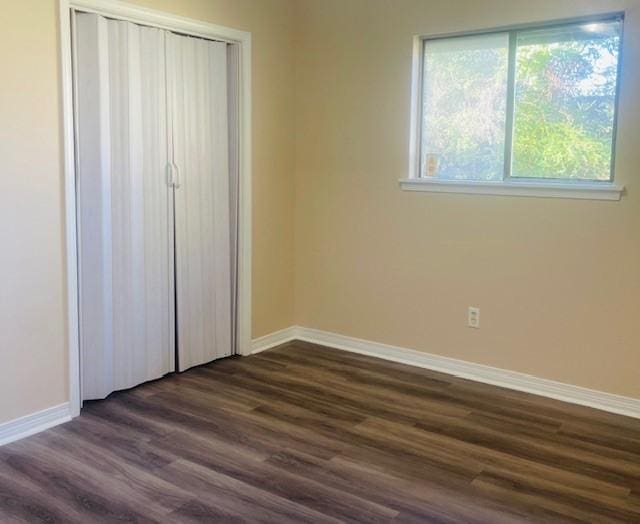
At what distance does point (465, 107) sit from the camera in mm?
4070

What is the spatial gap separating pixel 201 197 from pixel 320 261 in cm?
103

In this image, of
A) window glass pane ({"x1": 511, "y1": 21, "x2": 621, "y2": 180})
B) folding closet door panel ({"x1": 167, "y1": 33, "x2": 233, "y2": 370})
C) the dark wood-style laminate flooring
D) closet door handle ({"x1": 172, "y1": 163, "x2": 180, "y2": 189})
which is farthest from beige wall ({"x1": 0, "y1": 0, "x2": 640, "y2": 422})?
closet door handle ({"x1": 172, "y1": 163, "x2": 180, "y2": 189})

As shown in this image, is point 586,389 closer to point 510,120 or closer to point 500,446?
point 500,446

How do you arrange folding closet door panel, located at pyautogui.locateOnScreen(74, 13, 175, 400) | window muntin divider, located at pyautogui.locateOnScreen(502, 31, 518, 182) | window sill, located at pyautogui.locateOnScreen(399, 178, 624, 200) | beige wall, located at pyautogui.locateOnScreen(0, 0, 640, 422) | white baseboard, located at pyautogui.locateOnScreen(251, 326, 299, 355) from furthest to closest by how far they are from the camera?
white baseboard, located at pyautogui.locateOnScreen(251, 326, 299, 355) → window muntin divider, located at pyautogui.locateOnScreen(502, 31, 518, 182) → window sill, located at pyautogui.locateOnScreen(399, 178, 624, 200) → folding closet door panel, located at pyautogui.locateOnScreen(74, 13, 175, 400) → beige wall, located at pyautogui.locateOnScreen(0, 0, 640, 422)

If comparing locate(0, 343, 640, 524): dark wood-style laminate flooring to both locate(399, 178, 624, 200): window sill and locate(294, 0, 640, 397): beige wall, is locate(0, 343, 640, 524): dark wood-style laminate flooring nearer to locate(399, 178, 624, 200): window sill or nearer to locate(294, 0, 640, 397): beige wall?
locate(294, 0, 640, 397): beige wall

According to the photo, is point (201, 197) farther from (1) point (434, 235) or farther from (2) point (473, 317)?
(2) point (473, 317)

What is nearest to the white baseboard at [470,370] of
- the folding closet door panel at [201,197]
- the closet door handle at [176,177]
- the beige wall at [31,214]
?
the folding closet door panel at [201,197]

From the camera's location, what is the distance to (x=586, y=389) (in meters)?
3.73

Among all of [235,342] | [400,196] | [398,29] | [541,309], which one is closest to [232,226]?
[235,342]

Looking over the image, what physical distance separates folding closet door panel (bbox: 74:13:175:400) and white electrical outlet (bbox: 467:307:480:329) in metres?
1.75

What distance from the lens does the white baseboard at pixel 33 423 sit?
124 inches

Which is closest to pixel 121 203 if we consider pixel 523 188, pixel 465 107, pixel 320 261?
pixel 320 261

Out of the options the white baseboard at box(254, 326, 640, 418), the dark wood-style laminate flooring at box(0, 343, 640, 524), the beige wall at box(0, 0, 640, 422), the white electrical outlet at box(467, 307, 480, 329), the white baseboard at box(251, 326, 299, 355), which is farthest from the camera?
the white baseboard at box(251, 326, 299, 355)

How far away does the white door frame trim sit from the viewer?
3.23 metres
